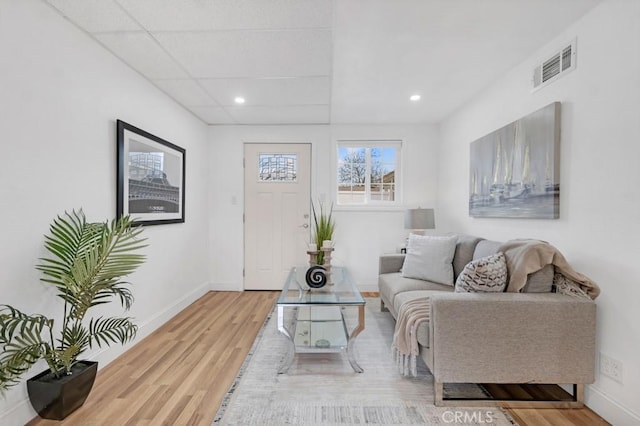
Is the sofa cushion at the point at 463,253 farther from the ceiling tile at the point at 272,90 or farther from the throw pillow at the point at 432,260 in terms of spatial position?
the ceiling tile at the point at 272,90

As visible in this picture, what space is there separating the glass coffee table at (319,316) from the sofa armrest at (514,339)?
0.59m

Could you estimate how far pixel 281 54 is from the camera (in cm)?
236

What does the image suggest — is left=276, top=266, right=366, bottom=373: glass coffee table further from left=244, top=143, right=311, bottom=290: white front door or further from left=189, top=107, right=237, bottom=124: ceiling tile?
left=189, top=107, right=237, bottom=124: ceiling tile

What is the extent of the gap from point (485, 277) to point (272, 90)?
8.04ft

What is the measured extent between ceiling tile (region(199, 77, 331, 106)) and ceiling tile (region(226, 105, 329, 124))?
16 centimetres

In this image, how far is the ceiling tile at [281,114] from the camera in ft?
11.7

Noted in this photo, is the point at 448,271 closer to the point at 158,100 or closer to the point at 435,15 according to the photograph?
the point at 435,15

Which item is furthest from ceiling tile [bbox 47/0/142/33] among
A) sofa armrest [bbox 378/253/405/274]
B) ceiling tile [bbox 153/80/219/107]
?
sofa armrest [bbox 378/253/405/274]

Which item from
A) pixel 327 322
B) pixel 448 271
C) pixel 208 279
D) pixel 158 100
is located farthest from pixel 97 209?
pixel 448 271

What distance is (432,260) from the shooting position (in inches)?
114

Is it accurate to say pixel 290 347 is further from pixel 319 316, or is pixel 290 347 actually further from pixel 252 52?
pixel 252 52

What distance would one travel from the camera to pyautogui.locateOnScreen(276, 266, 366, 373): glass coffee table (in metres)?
2.16

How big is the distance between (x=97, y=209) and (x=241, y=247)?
2.19 metres

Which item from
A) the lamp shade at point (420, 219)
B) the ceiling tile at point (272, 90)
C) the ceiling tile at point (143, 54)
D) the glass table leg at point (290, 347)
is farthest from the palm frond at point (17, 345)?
the lamp shade at point (420, 219)
